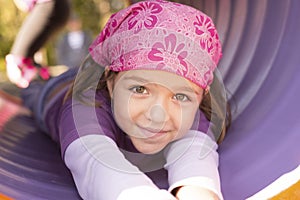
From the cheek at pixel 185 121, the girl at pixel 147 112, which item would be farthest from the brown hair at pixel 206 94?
Answer: the cheek at pixel 185 121

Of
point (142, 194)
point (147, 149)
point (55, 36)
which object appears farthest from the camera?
point (55, 36)

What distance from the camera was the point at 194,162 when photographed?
132 cm

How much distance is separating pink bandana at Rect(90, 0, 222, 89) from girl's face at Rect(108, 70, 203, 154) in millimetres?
24

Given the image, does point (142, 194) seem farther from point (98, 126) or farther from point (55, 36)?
point (55, 36)

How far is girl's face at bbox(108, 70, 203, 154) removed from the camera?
1267mm

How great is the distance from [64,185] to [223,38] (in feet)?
2.46

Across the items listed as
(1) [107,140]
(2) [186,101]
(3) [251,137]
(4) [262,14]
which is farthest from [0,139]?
(4) [262,14]

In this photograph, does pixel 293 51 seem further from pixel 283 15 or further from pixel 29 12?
pixel 29 12

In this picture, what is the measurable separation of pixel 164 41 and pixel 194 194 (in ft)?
1.13

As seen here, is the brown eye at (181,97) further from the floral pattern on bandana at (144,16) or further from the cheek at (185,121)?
the floral pattern on bandana at (144,16)

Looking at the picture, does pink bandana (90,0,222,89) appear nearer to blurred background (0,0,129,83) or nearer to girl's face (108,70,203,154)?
girl's face (108,70,203,154)

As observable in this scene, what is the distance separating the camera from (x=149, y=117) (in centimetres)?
126

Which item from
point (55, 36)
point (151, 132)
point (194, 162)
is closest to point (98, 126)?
point (151, 132)

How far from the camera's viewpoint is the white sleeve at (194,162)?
1.24m
